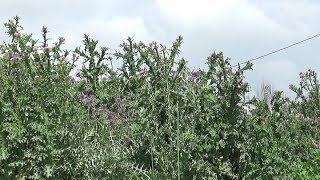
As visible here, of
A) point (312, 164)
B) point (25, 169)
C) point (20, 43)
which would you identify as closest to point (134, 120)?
point (25, 169)

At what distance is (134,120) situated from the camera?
5.28m

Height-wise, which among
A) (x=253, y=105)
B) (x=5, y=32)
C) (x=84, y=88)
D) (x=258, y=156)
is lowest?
(x=258, y=156)

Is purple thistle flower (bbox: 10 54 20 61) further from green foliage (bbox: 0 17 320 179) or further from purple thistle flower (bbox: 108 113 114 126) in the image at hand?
purple thistle flower (bbox: 108 113 114 126)

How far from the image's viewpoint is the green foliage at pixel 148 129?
4758 millimetres

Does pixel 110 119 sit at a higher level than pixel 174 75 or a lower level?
lower

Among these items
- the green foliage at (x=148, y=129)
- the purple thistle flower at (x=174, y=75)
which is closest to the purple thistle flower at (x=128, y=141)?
the green foliage at (x=148, y=129)

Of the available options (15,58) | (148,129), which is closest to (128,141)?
(148,129)

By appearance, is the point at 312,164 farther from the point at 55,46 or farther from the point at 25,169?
the point at 25,169

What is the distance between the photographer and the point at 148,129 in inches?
198

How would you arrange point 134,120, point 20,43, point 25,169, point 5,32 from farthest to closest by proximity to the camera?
point 5,32 → point 20,43 → point 134,120 → point 25,169

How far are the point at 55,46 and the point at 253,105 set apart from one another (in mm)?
2753

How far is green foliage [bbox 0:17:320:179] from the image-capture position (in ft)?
15.6

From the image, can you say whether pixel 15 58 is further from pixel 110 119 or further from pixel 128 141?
pixel 128 141

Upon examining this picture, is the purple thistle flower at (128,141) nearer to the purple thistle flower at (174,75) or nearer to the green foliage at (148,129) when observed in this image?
the green foliage at (148,129)
